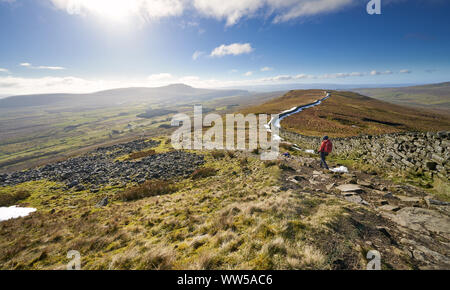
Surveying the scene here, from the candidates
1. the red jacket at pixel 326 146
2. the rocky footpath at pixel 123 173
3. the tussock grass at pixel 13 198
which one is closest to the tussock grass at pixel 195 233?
the tussock grass at pixel 13 198

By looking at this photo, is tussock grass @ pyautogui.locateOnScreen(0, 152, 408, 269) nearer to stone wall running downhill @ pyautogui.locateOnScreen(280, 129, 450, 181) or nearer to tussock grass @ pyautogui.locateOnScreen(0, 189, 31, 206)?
tussock grass @ pyautogui.locateOnScreen(0, 189, 31, 206)

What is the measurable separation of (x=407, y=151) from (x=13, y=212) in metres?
28.7

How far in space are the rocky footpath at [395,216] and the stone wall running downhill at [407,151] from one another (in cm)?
176

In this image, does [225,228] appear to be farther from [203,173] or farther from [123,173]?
[123,173]

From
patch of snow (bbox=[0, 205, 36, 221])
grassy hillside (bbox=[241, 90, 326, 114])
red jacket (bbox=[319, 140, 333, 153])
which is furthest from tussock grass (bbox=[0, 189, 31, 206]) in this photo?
grassy hillside (bbox=[241, 90, 326, 114])

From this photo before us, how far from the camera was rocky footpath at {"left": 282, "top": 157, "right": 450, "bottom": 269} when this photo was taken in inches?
193

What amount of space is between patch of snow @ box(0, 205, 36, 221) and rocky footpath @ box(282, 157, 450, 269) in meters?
18.8

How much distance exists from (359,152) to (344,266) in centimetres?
1537

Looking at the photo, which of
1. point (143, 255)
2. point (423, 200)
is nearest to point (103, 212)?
point (143, 255)

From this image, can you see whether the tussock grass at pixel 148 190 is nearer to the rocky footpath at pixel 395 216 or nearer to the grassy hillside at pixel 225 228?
the grassy hillside at pixel 225 228

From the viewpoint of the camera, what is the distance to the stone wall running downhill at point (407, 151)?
9.27 meters
